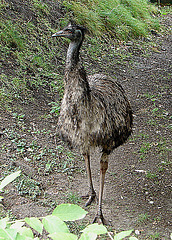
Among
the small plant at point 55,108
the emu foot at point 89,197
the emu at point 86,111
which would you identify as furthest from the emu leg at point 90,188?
the small plant at point 55,108

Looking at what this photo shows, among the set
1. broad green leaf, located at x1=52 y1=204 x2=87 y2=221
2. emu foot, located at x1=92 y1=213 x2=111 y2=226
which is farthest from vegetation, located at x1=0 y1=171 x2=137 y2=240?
emu foot, located at x1=92 y1=213 x2=111 y2=226

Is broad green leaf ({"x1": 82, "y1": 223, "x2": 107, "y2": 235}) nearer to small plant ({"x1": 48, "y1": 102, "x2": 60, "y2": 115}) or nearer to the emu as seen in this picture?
the emu

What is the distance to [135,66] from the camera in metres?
9.71

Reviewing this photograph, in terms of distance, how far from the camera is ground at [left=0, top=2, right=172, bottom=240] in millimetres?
4113

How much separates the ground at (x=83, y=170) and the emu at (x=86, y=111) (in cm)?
57

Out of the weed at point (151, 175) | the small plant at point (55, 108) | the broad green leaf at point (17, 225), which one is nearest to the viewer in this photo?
the broad green leaf at point (17, 225)

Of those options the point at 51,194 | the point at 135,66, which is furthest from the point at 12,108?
the point at 135,66

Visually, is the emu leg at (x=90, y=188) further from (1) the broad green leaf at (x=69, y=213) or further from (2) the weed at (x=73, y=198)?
(1) the broad green leaf at (x=69, y=213)

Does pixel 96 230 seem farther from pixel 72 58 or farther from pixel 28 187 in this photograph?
pixel 28 187

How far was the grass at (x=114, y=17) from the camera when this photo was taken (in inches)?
398

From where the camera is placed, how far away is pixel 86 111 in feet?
12.3

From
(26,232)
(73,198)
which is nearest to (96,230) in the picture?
(26,232)

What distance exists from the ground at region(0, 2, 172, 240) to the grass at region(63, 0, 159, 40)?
3.94m

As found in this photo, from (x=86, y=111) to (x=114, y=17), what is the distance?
27.8 feet
